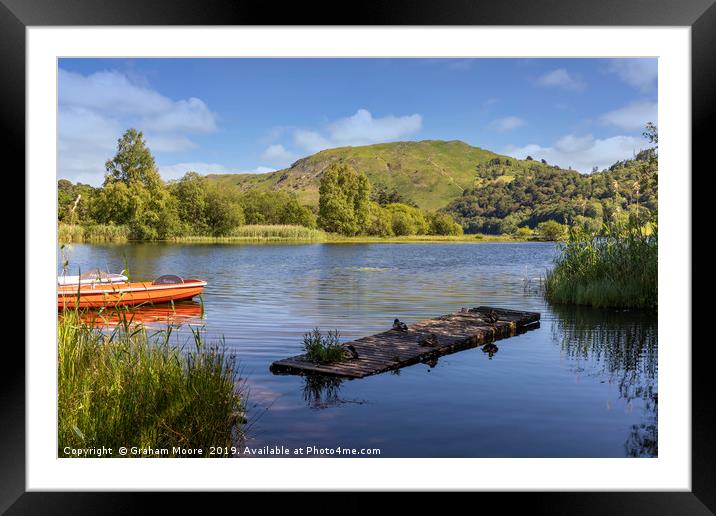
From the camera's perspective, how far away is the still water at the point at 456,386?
4547 millimetres

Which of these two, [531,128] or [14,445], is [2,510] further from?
[531,128]

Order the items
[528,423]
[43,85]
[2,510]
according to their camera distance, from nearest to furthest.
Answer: [2,510]
[43,85]
[528,423]

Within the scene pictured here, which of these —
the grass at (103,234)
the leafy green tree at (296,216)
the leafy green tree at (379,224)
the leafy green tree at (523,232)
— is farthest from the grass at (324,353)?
the leafy green tree at (379,224)

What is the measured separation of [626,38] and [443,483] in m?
2.33

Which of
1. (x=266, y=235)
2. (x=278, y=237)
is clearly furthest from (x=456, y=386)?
(x=266, y=235)

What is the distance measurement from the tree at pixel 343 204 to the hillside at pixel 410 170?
12.8 m

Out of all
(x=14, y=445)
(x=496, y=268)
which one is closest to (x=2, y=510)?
(x=14, y=445)

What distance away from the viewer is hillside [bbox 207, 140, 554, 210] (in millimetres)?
56094

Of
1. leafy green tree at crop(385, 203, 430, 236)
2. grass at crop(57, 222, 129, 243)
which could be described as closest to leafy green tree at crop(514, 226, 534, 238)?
leafy green tree at crop(385, 203, 430, 236)

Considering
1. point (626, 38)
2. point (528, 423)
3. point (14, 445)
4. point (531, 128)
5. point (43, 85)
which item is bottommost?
point (528, 423)

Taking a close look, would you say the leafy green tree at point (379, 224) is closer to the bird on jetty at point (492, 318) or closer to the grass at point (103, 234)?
the grass at point (103, 234)

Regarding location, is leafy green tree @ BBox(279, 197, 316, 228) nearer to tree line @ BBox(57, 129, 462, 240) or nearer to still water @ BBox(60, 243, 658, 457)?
tree line @ BBox(57, 129, 462, 240)

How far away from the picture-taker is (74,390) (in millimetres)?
3850

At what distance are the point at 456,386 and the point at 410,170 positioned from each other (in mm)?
60531
